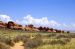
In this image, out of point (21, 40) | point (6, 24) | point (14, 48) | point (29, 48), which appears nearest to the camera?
point (29, 48)

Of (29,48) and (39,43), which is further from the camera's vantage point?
(39,43)

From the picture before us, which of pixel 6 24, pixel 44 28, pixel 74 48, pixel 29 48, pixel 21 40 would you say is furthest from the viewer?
pixel 44 28

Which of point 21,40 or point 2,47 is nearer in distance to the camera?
point 2,47

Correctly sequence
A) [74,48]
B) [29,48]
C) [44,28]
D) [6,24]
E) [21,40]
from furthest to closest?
[44,28] → [6,24] → [21,40] → [29,48] → [74,48]

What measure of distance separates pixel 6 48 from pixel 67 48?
689cm

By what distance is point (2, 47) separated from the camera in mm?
25984

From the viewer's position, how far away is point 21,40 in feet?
142

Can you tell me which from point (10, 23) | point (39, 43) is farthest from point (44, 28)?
point (39, 43)

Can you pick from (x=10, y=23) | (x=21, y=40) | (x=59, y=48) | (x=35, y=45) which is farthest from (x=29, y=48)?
(x=10, y=23)

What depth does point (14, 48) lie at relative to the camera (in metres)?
30.1

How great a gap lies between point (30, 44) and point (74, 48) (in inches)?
289

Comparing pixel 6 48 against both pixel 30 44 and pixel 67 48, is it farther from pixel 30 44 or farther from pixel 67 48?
pixel 67 48

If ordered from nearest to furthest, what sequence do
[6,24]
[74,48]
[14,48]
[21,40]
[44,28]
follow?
[74,48] < [14,48] < [21,40] < [6,24] < [44,28]

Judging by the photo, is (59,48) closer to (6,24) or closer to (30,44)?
(30,44)
